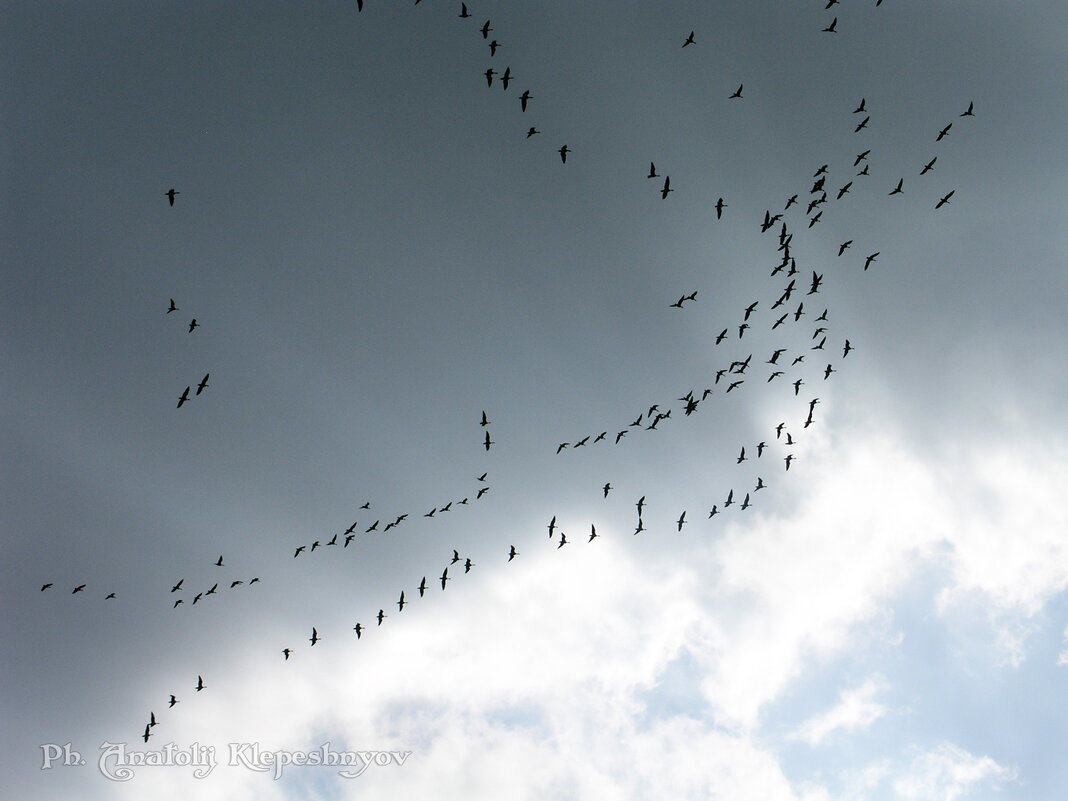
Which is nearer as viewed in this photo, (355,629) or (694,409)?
(694,409)

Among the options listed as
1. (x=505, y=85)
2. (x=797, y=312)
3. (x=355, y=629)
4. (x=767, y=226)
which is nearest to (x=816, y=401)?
(x=797, y=312)

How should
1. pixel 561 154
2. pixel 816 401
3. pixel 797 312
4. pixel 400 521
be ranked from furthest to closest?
pixel 400 521
pixel 816 401
pixel 797 312
pixel 561 154

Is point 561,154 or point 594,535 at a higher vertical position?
point 561,154

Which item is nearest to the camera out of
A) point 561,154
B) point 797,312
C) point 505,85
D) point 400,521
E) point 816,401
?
point 505,85

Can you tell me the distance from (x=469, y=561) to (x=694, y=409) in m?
34.0

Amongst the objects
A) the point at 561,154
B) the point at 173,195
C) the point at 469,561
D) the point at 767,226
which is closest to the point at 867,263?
the point at 767,226

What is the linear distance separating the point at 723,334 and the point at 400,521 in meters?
49.7

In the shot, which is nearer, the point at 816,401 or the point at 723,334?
the point at 723,334

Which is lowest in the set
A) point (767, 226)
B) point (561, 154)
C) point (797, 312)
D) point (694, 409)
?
point (694, 409)

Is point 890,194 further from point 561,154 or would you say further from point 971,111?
point 561,154

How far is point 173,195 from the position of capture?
77188mm

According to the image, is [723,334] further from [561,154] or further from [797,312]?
[561,154]

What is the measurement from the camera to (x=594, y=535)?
9712 cm

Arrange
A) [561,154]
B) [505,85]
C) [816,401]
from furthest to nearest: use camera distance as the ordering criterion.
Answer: [816,401] < [561,154] < [505,85]
